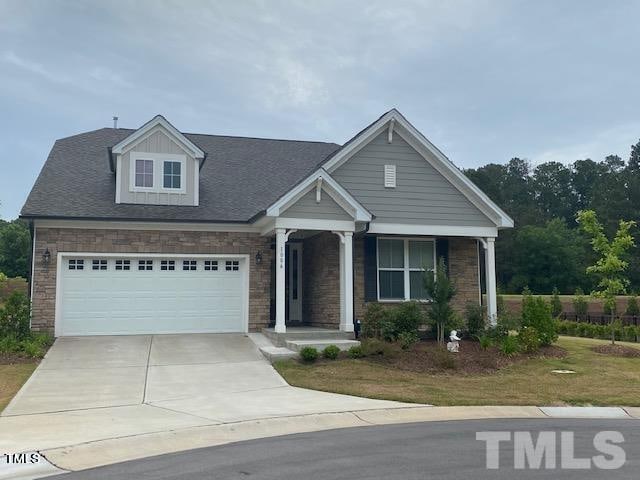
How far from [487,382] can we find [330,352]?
3.56m

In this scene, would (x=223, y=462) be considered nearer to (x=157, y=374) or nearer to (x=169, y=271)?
(x=157, y=374)

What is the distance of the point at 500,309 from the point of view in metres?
16.9

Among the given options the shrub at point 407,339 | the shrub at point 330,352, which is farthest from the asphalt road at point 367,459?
the shrub at point 407,339

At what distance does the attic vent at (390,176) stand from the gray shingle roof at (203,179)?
3154 mm

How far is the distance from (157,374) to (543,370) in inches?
345

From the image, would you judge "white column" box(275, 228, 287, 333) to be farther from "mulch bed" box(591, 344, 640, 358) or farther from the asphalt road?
"mulch bed" box(591, 344, 640, 358)

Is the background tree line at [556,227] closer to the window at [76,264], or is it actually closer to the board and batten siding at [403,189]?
the board and batten siding at [403,189]

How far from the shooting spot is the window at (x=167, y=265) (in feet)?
54.6

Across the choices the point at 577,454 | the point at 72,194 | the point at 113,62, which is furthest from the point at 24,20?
the point at 577,454

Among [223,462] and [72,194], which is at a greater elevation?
[72,194]

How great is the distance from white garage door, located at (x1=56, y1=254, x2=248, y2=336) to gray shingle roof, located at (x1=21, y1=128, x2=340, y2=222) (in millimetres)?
1293

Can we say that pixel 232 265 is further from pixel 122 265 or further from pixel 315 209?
pixel 315 209

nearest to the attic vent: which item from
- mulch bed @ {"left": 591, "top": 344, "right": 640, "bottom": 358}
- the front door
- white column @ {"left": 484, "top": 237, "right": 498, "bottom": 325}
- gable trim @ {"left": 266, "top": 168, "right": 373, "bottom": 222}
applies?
gable trim @ {"left": 266, "top": 168, "right": 373, "bottom": 222}

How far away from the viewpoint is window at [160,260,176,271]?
54.6 feet
